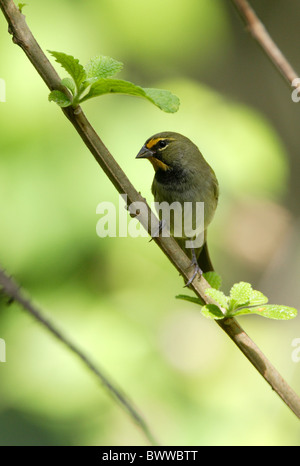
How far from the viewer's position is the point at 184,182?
107 inches

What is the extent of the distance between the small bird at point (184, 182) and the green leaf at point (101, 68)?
1473 mm

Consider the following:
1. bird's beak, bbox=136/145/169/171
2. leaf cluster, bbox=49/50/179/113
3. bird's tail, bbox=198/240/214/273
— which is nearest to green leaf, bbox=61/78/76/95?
leaf cluster, bbox=49/50/179/113

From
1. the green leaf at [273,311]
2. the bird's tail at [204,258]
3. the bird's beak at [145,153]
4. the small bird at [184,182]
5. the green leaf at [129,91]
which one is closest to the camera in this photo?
the green leaf at [129,91]

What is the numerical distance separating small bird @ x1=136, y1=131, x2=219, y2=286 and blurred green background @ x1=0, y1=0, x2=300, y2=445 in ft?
0.21

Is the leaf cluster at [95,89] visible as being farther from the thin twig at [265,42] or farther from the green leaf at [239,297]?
the green leaf at [239,297]

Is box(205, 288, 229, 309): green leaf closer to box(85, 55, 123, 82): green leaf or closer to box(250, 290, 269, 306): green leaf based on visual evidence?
box(250, 290, 269, 306): green leaf

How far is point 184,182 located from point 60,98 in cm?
185

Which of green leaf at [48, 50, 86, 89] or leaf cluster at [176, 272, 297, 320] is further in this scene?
leaf cluster at [176, 272, 297, 320]

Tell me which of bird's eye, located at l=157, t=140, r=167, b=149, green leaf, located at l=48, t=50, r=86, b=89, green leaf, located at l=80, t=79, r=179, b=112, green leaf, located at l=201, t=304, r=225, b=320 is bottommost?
green leaf, located at l=201, t=304, r=225, b=320

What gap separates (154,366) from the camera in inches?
105

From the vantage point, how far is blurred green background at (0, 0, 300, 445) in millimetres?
2582

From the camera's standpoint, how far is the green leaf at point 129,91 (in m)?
0.89

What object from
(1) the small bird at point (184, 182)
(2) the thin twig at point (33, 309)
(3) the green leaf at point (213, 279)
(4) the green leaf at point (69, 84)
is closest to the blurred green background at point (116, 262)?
(1) the small bird at point (184, 182)

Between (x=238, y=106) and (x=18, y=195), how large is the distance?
4.23ft
